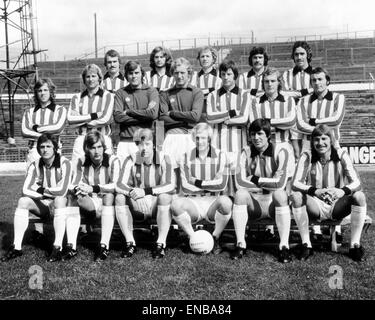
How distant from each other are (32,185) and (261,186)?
215 centimetres

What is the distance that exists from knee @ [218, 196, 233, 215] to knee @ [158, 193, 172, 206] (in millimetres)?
452

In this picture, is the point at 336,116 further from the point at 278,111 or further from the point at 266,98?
the point at 266,98

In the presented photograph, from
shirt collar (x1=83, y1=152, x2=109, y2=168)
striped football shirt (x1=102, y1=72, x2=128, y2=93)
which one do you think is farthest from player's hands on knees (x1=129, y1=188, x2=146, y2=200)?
striped football shirt (x1=102, y1=72, x2=128, y2=93)

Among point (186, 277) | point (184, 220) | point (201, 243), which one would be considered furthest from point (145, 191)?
point (186, 277)

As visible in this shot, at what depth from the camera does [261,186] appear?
4.02m

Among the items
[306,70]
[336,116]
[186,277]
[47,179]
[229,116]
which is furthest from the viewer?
[306,70]

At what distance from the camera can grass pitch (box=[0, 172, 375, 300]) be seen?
3150mm

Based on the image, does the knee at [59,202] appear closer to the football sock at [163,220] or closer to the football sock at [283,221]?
the football sock at [163,220]

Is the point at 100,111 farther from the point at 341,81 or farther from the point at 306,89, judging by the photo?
the point at 341,81

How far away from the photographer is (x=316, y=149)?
3.94m

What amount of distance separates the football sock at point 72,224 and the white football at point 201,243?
1049 millimetres

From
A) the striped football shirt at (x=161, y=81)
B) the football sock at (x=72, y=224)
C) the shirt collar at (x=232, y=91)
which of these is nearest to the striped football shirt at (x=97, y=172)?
the football sock at (x=72, y=224)
